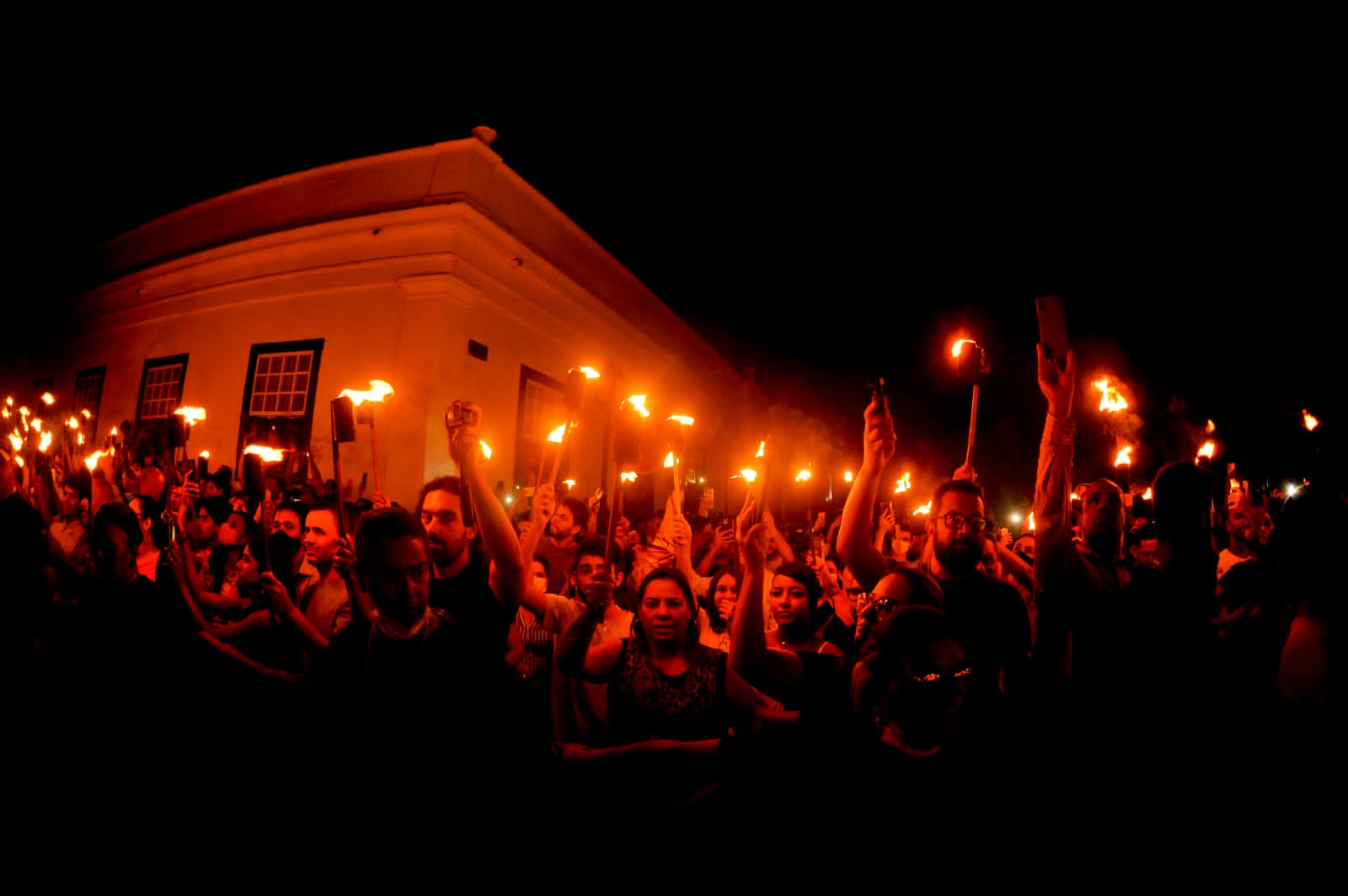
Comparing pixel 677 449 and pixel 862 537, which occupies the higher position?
pixel 677 449

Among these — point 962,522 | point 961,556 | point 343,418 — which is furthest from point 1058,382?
point 343,418

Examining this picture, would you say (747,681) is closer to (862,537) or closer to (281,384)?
(862,537)

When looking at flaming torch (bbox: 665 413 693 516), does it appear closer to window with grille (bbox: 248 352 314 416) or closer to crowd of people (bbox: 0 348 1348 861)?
crowd of people (bbox: 0 348 1348 861)

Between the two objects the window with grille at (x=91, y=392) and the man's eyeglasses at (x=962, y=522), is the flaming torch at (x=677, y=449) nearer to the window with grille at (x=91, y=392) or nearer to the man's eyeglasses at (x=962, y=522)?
the man's eyeglasses at (x=962, y=522)

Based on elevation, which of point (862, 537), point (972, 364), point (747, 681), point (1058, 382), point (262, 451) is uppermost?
point (972, 364)

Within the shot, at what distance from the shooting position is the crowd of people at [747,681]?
2631 millimetres

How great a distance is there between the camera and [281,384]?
13055mm

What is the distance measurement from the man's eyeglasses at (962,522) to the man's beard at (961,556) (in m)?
0.06

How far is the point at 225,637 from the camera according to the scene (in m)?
4.15

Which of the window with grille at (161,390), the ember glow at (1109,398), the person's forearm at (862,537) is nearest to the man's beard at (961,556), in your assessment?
the person's forearm at (862,537)

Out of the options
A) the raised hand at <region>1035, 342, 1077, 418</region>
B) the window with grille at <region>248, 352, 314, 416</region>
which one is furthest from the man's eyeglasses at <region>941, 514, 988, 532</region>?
the window with grille at <region>248, 352, 314, 416</region>

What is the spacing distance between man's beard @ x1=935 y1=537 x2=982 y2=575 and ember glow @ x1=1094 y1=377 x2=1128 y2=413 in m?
3.45

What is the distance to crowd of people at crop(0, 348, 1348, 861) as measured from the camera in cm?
263

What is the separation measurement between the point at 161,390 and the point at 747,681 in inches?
646
